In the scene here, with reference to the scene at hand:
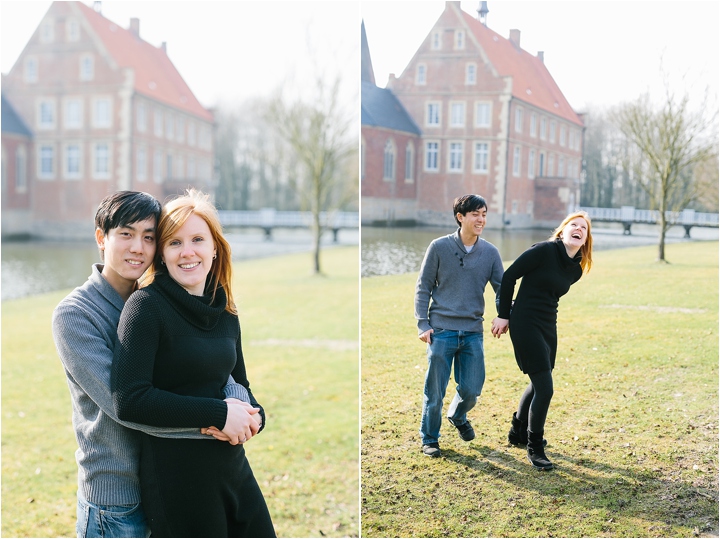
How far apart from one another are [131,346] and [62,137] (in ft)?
23.0

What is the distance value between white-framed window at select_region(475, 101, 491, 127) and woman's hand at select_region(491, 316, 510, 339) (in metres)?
0.82

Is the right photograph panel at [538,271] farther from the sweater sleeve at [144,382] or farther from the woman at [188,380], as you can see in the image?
the sweater sleeve at [144,382]

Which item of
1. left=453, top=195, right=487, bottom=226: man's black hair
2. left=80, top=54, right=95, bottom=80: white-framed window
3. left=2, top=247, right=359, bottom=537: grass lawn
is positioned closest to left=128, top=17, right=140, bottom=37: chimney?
left=80, top=54, right=95, bottom=80: white-framed window

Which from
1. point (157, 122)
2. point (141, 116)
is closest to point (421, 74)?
point (157, 122)

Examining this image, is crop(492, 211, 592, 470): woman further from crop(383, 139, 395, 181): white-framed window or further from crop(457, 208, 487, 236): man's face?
crop(383, 139, 395, 181): white-framed window

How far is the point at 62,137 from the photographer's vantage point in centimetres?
769

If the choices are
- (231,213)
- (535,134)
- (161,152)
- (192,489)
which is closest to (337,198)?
(231,213)

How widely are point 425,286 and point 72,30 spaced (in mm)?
6595

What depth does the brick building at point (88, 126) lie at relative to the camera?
23.9 feet

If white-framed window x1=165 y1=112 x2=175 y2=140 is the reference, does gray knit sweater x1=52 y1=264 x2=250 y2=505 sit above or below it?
below

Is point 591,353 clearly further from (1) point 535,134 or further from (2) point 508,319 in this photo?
(1) point 535,134

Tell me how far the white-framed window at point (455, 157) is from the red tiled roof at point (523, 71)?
29 centimetres

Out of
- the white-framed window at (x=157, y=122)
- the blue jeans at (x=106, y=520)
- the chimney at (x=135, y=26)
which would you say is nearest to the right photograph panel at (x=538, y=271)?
the blue jeans at (x=106, y=520)

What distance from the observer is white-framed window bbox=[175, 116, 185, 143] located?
7465 millimetres
